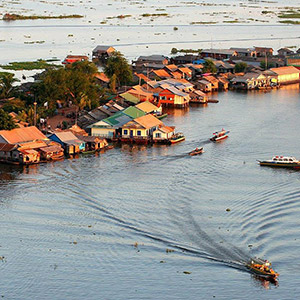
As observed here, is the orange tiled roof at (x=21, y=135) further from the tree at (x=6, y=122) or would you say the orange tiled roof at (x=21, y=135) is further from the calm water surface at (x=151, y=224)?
the calm water surface at (x=151, y=224)

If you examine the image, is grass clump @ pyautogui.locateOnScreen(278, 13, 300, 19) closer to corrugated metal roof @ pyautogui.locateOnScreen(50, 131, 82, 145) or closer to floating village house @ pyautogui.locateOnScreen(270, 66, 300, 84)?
floating village house @ pyautogui.locateOnScreen(270, 66, 300, 84)

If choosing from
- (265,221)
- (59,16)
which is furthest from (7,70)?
(59,16)

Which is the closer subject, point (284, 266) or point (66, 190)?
point (284, 266)

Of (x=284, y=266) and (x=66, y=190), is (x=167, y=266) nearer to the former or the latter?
(x=284, y=266)

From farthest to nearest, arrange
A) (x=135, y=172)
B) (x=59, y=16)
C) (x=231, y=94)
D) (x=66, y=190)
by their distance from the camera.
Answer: (x=59, y=16), (x=231, y=94), (x=135, y=172), (x=66, y=190)

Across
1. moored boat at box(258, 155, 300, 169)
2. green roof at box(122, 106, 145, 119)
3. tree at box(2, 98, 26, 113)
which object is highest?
tree at box(2, 98, 26, 113)

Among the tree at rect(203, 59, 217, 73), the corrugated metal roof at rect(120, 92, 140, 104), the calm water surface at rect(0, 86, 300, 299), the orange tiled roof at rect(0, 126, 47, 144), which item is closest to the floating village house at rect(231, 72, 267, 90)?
the tree at rect(203, 59, 217, 73)

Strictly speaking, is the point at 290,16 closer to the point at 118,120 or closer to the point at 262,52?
the point at 262,52

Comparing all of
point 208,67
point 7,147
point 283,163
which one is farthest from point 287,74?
point 7,147

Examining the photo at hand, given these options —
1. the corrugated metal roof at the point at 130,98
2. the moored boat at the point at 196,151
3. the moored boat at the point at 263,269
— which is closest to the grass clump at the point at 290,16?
the corrugated metal roof at the point at 130,98
